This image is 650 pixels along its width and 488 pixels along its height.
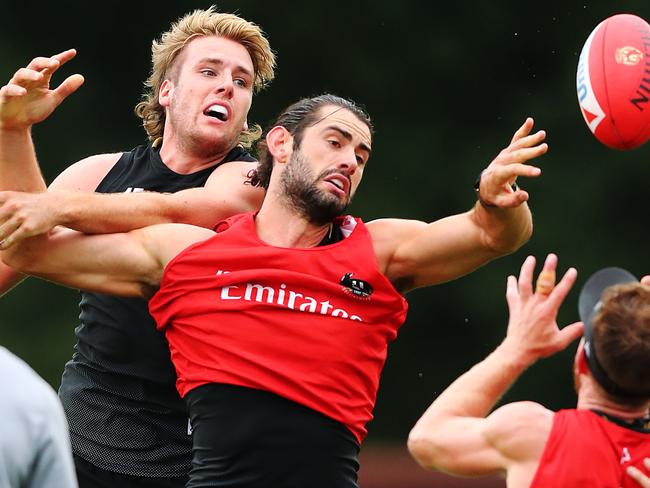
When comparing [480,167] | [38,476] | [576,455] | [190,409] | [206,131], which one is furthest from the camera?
[480,167]

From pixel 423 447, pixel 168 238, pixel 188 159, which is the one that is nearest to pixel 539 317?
pixel 423 447

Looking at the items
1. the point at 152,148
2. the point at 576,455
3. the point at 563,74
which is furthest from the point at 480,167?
the point at 576,455

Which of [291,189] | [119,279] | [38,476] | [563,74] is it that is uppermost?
[563,74]

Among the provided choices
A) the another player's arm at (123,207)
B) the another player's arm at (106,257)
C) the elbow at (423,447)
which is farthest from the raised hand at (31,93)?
the elbow at (423,447)

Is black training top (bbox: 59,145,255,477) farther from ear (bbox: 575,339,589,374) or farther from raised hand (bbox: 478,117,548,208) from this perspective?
ear (bbox: 575,339,589,374)

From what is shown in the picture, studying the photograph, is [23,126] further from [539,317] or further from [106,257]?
[539,317]

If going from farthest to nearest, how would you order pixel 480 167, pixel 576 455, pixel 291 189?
pixel 480 167 < pixel 291 189 < pixel 576 455

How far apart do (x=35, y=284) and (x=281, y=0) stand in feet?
12.5

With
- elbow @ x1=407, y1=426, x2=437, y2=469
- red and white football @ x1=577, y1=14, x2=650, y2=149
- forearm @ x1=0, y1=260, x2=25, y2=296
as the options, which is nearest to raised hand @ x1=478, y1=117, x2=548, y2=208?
red and white football @ x1=577, y1=14, x2=650, y2=149

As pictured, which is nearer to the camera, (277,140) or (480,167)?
(277,140)

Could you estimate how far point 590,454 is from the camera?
12.3ft

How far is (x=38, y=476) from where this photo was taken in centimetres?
292

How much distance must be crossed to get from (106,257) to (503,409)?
1.72 metres

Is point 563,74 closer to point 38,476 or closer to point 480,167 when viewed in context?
point 480,167
